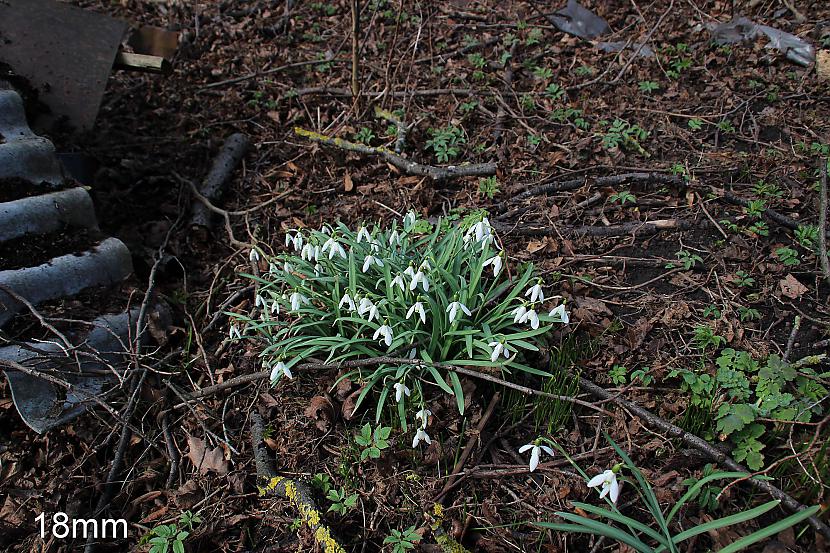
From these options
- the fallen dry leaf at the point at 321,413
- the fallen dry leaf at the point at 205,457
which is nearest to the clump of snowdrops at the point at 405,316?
the fallen dry leaf at the point at 321,413

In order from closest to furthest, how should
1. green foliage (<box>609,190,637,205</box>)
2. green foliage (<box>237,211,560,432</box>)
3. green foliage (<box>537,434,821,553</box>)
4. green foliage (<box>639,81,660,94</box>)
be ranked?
green foliage (<box>537,434,821,553</box>) → green foliage (<box>237,211,560,432</box>) → green foliage (<box>609,190,637,205</box>) → green foliage (<box>639,81,660,94</box>)

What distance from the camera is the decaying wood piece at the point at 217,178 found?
3.55m

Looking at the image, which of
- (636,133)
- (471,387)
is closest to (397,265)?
(471,387)

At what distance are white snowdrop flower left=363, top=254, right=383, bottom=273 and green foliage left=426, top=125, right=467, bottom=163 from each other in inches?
59.9

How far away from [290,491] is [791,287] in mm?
2471

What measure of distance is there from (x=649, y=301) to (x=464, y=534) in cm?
146

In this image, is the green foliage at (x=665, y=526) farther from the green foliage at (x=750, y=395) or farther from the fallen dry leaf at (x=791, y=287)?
the fallen dry leaf at (x=791, y=287)

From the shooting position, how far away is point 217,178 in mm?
3863

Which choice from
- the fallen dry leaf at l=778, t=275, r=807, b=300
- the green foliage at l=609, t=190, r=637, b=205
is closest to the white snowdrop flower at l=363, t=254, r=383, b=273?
the green foliage at l=609, t=190, r=637, b=205

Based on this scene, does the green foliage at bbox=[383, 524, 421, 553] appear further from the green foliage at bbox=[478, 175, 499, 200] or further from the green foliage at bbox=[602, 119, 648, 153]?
the green foliage at bbox=[602, 119, 648, 153]

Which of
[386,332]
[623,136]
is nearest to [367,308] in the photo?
[386,332]

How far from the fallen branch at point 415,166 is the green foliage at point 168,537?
2.43 metres

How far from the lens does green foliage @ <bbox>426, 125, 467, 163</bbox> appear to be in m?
3.89

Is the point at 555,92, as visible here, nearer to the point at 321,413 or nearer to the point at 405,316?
the point at 405,316
